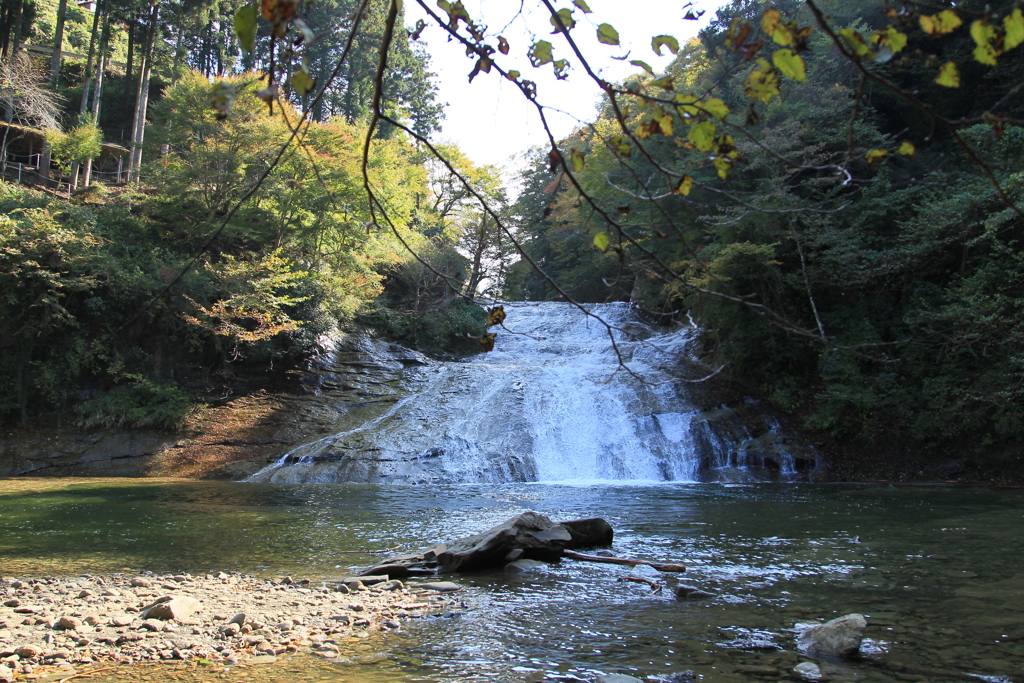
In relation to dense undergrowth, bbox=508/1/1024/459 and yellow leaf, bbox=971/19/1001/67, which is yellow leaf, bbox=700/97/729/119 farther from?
dense undergrowth, bbox=508/1/1024/459

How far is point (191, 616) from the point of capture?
4.47m

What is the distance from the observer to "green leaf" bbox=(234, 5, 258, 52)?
52.6 inches

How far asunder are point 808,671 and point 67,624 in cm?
461

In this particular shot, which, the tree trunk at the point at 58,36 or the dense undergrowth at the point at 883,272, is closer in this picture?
the dense undergrowth at the point at 883,272

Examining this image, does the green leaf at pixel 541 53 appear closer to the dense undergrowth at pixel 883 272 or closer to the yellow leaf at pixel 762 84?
the yellow leaf at pixel 762 84

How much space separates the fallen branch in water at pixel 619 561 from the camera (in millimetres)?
5895

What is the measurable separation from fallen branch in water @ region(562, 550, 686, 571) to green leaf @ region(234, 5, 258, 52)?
558 cm

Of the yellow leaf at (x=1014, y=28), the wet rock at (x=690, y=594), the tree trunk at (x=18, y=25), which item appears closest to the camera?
the yellow leaf at (x=1014, y=28)

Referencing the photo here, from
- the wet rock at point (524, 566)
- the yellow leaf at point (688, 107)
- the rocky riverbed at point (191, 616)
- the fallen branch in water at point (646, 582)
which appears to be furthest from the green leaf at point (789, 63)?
the wet rock at point (524, 566)

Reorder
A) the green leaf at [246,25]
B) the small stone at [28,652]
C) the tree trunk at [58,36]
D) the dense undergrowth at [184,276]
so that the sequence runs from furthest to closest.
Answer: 1. the tree trunk at [58,36]
2. the dense undergrowth at [184,276]
3. the small stone at [28,652]
4. the green leaf at [246,25]

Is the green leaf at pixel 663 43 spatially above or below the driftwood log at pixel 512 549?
above

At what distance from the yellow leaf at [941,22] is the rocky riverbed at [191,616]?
401 centimetres

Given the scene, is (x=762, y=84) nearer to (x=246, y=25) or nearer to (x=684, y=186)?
(x=684, y=186)

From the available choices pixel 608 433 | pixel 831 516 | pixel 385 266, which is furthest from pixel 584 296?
pixel 831 516
